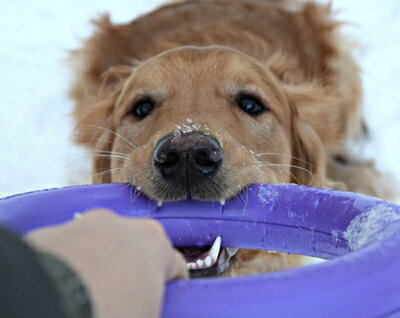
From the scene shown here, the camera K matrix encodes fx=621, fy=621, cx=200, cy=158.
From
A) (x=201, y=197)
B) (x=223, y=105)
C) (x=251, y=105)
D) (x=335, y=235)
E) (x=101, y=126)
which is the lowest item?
(x=335, y=235)

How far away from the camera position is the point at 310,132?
3035 millimetres

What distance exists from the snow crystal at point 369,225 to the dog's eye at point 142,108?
122 centimetres

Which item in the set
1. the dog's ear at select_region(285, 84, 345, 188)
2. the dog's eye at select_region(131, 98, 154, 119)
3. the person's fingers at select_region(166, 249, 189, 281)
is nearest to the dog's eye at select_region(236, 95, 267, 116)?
the dog's ear at select_region(285, 84, 345, 188)

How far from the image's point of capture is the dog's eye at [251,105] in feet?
8.57

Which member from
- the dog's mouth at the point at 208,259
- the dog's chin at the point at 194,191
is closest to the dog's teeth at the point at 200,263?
the dog's mouth at the point at 208,259

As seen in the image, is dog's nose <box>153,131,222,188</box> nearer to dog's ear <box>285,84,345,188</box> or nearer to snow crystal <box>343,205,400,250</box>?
snow crystal <box>343,205,400,250</box>

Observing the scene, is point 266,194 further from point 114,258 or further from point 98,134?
point 98,134

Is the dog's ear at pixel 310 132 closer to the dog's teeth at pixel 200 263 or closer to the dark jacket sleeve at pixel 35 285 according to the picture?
the dog's teeth at pixel 200 263

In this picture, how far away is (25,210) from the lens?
1.74 metres

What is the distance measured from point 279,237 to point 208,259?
252mm

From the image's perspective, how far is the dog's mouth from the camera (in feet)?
6.57

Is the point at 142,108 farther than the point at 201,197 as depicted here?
Yes

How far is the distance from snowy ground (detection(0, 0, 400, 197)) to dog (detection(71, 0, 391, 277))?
0.86 ft

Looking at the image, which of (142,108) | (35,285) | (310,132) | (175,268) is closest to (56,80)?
(142,108)
